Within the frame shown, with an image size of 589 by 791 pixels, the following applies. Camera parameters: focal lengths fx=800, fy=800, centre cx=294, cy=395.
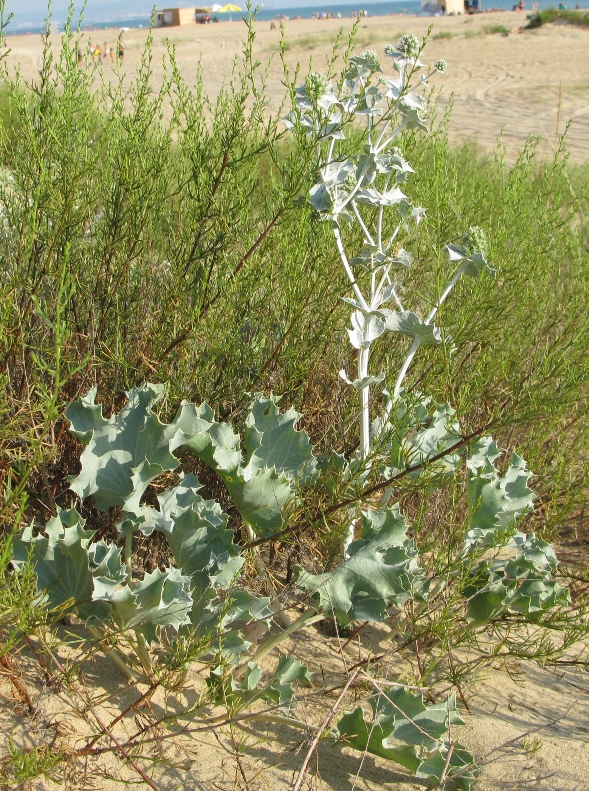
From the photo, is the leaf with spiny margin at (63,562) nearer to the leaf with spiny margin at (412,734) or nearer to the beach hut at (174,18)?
the leaf with spiny margin at (412,734)

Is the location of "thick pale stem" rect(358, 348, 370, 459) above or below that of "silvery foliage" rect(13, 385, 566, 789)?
above

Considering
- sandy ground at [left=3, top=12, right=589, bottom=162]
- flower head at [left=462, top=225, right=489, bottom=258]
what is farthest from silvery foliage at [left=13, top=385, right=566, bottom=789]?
sandy ground at [left=3, top=12, right=589, bottom=162]

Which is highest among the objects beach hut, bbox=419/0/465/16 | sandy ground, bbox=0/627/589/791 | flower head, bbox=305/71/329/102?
beach hut, bbox=419/0/465/16

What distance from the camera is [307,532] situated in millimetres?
2781

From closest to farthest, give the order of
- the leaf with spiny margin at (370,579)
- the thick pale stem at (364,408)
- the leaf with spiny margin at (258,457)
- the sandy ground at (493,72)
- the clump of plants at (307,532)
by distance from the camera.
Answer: the clump of plants at (307,532), the leaf with spiny margin at (370,579), the leaf with spiny margin at (258,457), the thick pale stem at (364,408), the sandy ground at (493,72)

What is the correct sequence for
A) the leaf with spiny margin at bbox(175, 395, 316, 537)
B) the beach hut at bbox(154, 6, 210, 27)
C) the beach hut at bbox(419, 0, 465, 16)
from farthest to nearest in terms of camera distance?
the beach hut at bbox(154, 6, 210, 27), the beach hut at bbox(419, 0, 465, 16), the leaf with spiny margin at bbox(175, 395, 316, 537)

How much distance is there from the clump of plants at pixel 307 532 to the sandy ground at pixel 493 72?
506 centimetres

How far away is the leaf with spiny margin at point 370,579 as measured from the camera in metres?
2.30

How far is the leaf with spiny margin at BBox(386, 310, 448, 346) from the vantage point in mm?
2566

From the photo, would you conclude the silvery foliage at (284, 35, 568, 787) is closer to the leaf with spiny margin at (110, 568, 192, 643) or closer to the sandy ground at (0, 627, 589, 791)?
the sandy ground at (0, 627, 589, 791)

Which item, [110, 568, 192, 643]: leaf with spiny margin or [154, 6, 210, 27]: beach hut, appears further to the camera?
[154, 6, 210, 27]: beach hut

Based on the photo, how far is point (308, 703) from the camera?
98.0 inches

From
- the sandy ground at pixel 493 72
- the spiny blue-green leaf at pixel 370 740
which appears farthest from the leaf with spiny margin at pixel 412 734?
the sandy ground at pixel 493 72

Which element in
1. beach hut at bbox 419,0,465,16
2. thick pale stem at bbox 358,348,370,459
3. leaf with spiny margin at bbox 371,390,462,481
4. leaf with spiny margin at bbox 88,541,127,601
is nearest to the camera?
leaf with spiny margin at bbox 88,541,127,601
